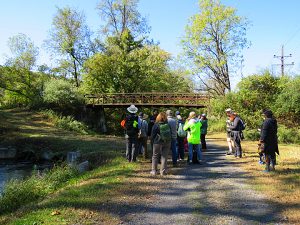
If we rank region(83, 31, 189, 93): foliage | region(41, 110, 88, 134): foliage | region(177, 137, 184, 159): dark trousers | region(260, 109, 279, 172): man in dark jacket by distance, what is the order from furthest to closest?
region(83, 31, 189, 93): foliage, region(41, 110, 88, 134): foliage, region(177, 137, 184, 159): dark trousers, region(260, 109, 279, 172): man in dark jacket

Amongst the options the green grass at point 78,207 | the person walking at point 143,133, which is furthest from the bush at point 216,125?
the green grass at point 78,207

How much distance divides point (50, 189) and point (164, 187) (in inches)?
130

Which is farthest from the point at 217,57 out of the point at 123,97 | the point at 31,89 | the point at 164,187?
the point at 164,187

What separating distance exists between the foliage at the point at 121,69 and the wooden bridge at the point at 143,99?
2.16 metres

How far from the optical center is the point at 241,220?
609 cm

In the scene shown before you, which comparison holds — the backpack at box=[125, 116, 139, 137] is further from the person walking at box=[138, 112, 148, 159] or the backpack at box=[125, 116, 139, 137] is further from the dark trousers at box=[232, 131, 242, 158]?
the dark trousers at box=[232, 131, 242, 158]

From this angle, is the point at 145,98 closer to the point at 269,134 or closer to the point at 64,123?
the point at 64,123

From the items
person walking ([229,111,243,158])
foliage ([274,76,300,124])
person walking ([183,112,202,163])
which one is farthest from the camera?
foliage ([274,76,300,124])

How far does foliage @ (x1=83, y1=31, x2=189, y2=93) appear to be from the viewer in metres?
37.3

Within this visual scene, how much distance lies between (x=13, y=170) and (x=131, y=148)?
618 cm

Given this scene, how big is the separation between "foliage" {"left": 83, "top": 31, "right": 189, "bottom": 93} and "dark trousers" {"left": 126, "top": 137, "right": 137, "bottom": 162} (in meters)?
25.6

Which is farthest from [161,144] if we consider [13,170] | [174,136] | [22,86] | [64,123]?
[22,86]

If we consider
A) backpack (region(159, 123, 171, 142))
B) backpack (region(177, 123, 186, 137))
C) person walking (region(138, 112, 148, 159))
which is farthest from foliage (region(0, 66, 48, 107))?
backpack (region(159, 123, 171, 142))

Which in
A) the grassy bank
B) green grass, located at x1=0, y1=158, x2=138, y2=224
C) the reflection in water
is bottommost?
the reflection in water
